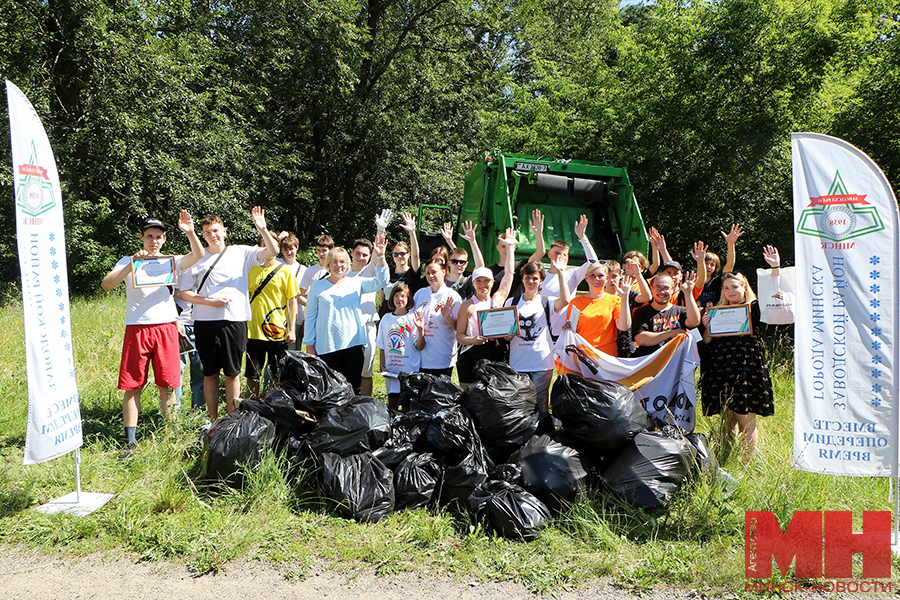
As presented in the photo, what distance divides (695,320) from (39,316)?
4363 millimetres

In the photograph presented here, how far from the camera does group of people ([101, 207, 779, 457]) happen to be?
4.39 meters

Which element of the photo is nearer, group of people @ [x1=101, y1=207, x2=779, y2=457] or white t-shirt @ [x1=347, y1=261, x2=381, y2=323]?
group of people @ [x1=101, y1=207, x2=779, y2=457]

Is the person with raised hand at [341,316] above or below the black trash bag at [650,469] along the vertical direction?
above

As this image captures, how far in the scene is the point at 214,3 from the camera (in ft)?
51.3

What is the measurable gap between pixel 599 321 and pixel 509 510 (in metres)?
1.82

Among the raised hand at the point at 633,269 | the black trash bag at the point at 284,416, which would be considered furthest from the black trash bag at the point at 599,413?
the black trash bag at the point at 284,416

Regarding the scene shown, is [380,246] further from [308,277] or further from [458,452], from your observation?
[458,452]

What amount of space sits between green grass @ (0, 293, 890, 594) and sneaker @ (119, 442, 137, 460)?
10cm

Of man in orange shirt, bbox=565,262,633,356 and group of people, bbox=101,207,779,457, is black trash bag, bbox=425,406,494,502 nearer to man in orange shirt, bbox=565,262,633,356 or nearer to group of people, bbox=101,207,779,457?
group of people, bbox=101,207,779,457

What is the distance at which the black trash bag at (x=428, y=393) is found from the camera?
4.10 metres

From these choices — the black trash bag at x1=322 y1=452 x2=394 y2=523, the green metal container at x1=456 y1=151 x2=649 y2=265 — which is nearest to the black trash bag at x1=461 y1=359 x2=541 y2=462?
the black trash bag at x1=322 y1=452 x2=394 y2=523

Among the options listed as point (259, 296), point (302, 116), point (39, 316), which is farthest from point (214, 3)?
point (39, 316)

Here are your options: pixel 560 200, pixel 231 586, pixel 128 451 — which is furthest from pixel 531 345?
pixel 560 200

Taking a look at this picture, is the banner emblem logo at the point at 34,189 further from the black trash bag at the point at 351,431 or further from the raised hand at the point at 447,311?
the raised hand at the point at 447,311
